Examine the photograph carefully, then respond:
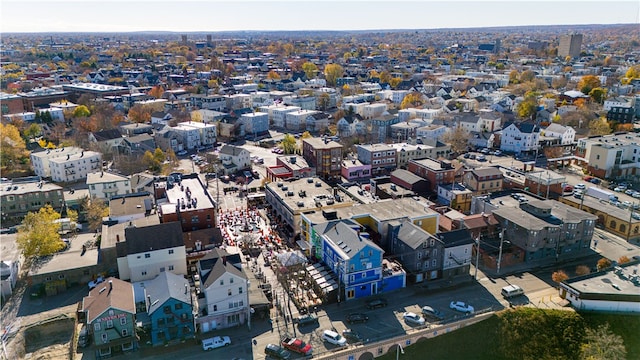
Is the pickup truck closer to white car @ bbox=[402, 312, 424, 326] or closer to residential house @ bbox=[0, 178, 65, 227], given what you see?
white car @ bbox=[402, 312, 424, 326]

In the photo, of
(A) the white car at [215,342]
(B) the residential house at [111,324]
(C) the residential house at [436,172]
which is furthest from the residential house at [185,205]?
(C) the residential house at [436,172]

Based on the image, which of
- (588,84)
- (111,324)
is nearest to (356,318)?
(111,324)

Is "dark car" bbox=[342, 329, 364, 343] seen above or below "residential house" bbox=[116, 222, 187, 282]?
below

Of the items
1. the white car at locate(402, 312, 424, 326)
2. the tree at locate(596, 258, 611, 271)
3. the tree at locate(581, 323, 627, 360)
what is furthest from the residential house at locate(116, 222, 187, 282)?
the tree at locate(596, 258, 611, 271)

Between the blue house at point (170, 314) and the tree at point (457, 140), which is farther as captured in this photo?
the tree at point (457, 140)

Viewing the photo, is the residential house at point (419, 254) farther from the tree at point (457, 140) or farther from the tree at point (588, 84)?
the tree at point (588, 84)

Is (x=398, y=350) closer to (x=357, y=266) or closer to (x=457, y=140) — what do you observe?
(x=357, y=266)
